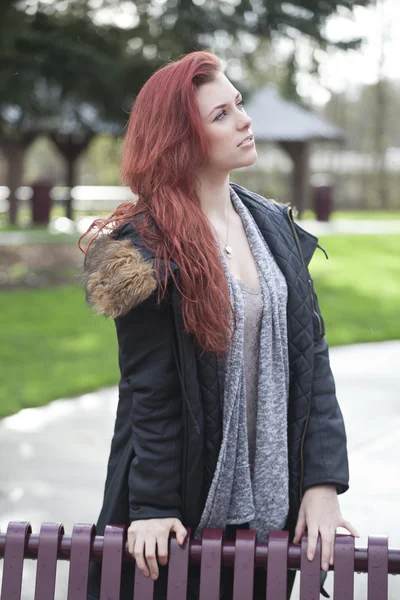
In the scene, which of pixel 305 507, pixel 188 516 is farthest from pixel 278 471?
pixel 188 516

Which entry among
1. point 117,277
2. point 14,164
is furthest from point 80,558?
point 14,164

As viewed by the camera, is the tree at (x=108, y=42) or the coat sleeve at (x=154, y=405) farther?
the tree at (x=108, y=42)

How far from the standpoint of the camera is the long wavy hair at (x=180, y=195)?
233 centimetres

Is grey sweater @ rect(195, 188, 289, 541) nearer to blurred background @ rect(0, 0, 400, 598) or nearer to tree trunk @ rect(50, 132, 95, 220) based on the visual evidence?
blurred background @ rect(0, 0, 400, 598)

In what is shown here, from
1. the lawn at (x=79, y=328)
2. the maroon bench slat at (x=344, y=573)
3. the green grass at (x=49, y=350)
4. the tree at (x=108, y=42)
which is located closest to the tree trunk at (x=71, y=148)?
the tree at (x=108, y=42)

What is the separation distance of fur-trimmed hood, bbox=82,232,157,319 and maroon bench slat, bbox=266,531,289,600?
66cm

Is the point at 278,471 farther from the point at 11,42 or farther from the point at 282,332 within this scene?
the point at 11,42

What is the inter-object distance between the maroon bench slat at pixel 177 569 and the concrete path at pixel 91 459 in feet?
6.34

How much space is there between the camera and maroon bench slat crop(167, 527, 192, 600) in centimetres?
229

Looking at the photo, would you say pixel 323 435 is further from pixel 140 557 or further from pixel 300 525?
pixel 140 557

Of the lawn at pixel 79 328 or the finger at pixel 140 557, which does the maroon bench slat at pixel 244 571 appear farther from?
the lawn at pixel 79 328

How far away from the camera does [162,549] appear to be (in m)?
2.29

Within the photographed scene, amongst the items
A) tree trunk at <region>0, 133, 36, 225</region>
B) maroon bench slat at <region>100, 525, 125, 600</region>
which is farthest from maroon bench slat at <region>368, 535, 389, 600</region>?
tree trunk at <region>0, 133, 36, 225</region>

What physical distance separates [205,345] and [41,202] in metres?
23.5
